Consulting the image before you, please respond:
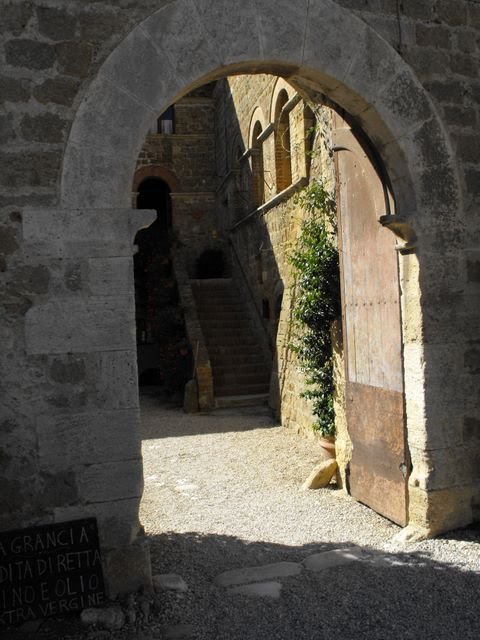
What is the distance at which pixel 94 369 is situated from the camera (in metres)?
3.20

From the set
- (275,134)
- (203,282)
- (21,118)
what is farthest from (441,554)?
(203,282)

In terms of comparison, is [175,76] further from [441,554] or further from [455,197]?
[441,554]

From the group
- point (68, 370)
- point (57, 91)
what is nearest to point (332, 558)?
point (68, 370)

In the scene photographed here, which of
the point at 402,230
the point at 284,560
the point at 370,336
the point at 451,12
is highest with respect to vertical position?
the point at 451,12

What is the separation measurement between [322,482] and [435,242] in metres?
2.62

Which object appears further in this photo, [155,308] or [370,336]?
[155,308]

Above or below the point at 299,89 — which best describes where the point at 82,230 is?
below

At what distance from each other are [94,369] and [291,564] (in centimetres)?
177

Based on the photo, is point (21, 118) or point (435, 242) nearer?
point (21, 118)

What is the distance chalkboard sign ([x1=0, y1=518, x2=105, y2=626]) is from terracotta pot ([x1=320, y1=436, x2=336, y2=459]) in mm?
3188

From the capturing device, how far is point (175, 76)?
11.0ft

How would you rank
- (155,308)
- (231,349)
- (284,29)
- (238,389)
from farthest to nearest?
(155,308), (231,349), (238,389), (284,29)

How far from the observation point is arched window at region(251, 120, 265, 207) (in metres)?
12.0

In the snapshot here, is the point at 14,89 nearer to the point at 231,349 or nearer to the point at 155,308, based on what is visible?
the point at 231,349
